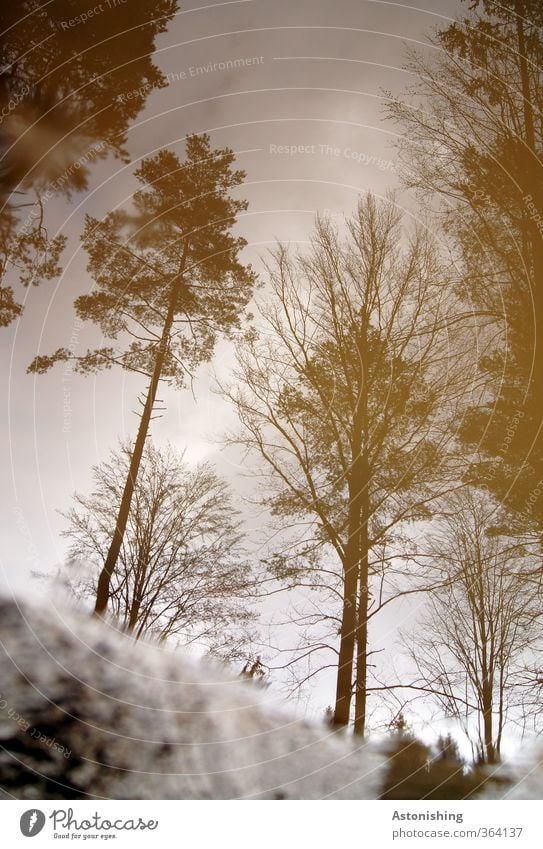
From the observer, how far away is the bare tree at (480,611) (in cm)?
494

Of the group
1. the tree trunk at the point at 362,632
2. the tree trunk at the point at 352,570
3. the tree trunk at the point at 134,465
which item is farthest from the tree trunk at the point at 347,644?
the tree trunk at the point at 134,465

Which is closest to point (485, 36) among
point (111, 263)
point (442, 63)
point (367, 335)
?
point (442, 63)

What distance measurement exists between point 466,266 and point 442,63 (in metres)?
2.63

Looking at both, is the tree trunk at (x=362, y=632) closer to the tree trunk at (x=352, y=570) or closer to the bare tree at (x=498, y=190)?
the tree trunk at (x=352, y=570)

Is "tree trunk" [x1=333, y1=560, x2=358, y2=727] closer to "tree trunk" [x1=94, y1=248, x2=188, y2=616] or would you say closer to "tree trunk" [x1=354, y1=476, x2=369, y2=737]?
"tree trunk" [x1=354, y1=476, x2=369, y2=737]

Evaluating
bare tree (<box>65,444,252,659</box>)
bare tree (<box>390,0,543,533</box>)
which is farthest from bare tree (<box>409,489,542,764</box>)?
bare tree (<box>65,444,252,659</box>)

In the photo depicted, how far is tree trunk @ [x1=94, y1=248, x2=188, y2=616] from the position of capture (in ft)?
19.4

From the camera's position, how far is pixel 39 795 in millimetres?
3666

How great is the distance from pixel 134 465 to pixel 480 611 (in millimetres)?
4956

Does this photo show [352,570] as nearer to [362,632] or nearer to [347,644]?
[362,632]

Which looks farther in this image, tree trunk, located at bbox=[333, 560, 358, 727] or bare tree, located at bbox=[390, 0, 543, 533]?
bare tree, located at bbox=[390, 0, 543, 533]

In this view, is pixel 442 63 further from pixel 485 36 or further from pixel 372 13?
pixel 372 13

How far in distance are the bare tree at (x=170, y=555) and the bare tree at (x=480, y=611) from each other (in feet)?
8.67

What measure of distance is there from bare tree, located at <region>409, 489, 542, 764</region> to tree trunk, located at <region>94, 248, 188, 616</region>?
4041 mm
